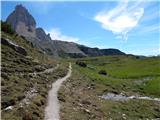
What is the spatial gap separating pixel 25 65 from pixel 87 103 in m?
25.3

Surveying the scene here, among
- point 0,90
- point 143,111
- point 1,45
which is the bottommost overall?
point 143,111

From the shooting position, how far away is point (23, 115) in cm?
2631

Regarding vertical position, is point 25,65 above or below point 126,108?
above

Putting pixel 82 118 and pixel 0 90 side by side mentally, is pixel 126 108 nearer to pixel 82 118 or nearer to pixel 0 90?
pixel 82 118

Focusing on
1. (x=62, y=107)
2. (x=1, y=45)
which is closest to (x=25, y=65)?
(x=1, y=45)

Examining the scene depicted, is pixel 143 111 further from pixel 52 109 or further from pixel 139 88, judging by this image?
pixel 139 88

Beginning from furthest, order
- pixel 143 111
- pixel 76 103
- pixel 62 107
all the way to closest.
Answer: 1. pixel 143 111
2. pixel 76 103
3. pixel 62 107

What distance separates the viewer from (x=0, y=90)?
3384cm

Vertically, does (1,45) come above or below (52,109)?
above

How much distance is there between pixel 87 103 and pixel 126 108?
18.5 ft

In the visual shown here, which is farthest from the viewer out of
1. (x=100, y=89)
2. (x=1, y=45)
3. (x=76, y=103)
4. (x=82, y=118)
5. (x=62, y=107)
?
(x=1, y=45)

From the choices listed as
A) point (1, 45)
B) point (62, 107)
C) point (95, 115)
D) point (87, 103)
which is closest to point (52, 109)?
point (62, 107)

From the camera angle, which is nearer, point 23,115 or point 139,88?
point 23,115

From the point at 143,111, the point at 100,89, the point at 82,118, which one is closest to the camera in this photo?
the point at 82,118
